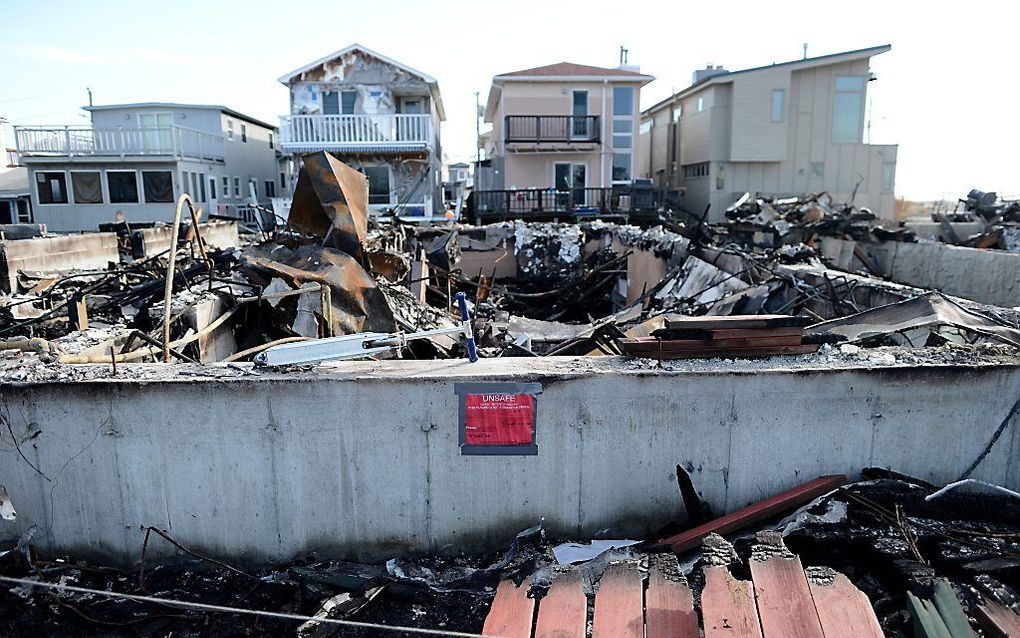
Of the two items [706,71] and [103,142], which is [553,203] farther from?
[103,142]

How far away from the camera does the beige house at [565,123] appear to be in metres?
28.2

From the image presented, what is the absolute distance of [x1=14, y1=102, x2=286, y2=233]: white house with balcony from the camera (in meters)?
27.6

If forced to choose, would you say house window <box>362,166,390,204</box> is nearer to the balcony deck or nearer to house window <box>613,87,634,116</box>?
the balcony deck

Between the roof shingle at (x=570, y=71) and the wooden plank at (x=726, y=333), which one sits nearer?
the wooden plank at (x=726, y=333)

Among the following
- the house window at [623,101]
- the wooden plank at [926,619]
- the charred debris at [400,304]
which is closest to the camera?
the wooden plank at [926,619]

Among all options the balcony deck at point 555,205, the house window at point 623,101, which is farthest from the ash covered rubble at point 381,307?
the house window at point 623,101

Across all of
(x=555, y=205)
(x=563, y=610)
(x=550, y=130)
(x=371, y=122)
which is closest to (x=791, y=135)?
(x=550, y=130)

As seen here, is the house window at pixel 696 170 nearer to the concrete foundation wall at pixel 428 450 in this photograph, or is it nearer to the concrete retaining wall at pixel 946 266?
the concrete retaining wall at pixel 946 266

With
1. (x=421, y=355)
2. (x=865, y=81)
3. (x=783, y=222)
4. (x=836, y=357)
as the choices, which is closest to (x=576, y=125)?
(x=865, y=81)

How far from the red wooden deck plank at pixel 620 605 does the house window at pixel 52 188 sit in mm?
32780

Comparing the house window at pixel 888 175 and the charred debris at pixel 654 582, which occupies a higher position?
the house window at pixel 888 175

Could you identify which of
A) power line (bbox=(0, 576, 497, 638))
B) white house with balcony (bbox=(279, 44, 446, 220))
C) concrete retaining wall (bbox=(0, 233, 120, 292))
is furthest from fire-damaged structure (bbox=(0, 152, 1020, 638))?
white house with balcony (bbox=(279, 44, 446, 220))

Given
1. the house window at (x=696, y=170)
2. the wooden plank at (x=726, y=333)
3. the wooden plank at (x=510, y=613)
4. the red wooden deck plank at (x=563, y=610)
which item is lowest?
the wooden plank at (x=510, y=613)

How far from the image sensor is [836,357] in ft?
13.7
